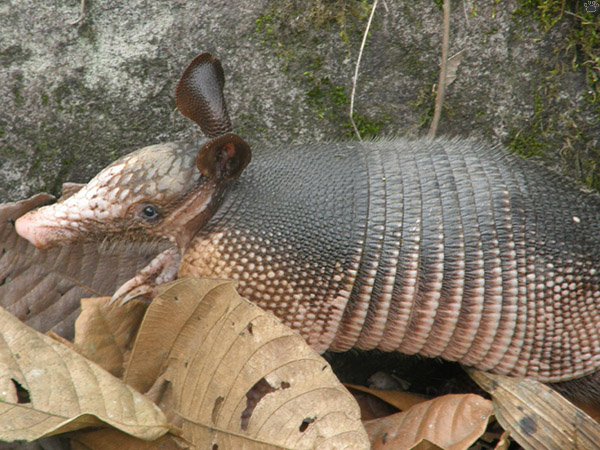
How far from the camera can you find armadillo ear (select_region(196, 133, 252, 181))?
2430mm

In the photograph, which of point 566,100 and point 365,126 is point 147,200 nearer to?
point 365,126

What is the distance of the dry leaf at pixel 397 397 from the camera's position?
114 inches

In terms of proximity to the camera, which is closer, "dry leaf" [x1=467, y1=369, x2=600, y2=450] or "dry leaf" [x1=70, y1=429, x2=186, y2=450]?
"dry leaf" [x1=70, y1=429, x2=186, y2=450]

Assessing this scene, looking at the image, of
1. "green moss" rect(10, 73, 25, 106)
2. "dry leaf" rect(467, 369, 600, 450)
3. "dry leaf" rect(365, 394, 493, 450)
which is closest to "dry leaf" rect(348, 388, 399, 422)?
"dry leaf" rect(365, 394, 493, 450)

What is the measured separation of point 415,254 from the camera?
2.58m

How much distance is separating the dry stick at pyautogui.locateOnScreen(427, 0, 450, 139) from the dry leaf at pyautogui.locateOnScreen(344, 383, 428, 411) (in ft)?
3.96

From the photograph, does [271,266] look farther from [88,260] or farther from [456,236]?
[88,260]

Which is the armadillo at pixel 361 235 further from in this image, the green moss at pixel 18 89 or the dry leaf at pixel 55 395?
the green moss at pixel 18 89

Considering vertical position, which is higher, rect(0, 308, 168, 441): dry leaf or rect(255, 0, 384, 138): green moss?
rect(255, 0, 384, 138): green moss

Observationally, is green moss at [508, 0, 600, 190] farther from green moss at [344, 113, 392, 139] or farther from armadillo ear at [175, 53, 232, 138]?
armadillo ear at [175, 53, 232, 138]

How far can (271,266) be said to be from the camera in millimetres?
2523

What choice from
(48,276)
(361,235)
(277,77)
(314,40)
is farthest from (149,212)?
(314,40)

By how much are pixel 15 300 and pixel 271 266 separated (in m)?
1.22

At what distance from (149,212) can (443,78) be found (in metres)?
1.53
